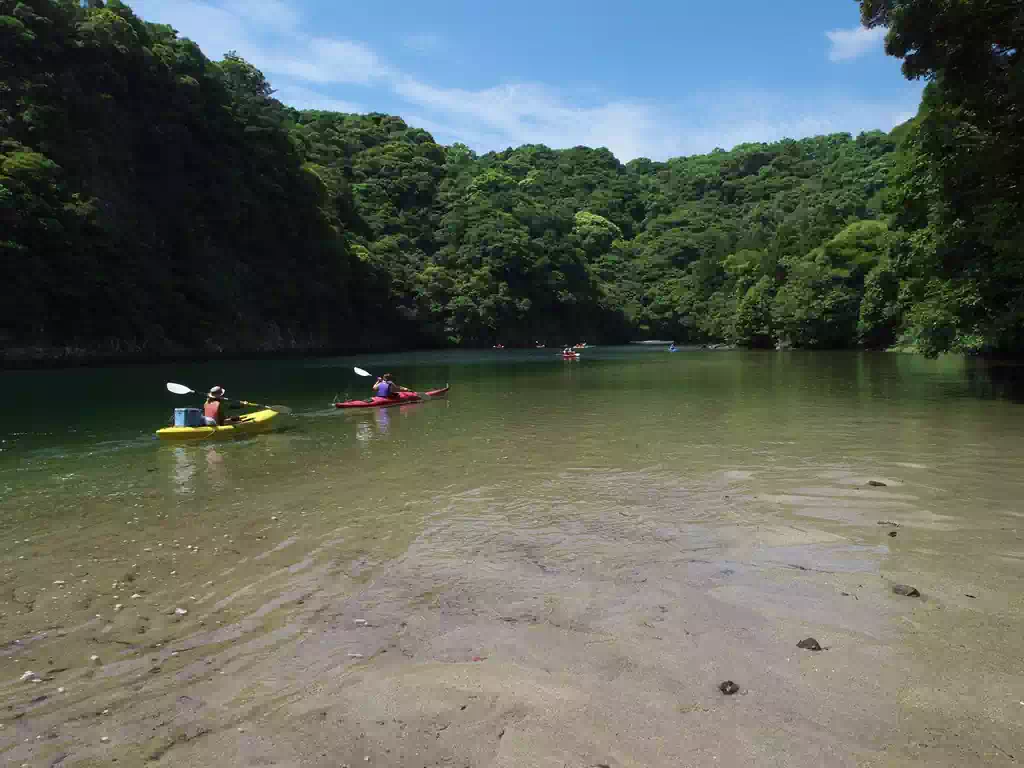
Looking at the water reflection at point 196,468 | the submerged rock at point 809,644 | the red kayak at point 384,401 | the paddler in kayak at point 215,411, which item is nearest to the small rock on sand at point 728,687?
the submerged rock at point 809,644

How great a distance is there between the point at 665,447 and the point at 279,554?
27.3ft

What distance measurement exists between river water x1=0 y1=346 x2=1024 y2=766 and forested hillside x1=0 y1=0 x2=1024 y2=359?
1191cm

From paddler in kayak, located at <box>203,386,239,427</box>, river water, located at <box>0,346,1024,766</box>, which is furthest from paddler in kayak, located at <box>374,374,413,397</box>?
river water, located at <box>0,346,1024,766</box>

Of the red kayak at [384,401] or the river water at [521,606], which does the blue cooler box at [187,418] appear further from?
the red kayak at [384,401]

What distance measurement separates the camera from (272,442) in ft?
50.6

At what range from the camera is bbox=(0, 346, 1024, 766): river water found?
3707 mm

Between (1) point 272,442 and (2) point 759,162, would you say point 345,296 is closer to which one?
(1) point 272,442

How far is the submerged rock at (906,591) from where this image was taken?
544 cm

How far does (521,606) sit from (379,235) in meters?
95.9

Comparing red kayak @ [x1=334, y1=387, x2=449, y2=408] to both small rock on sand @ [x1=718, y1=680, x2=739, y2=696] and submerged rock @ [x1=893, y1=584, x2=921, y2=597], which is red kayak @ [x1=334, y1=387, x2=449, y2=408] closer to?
submerged rock @ [x1=893, y1=584, x2=921, y2=597]

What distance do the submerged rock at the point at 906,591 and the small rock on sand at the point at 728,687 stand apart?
87.4 inches

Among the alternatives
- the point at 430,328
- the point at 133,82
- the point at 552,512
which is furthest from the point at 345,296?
the point at 552,512

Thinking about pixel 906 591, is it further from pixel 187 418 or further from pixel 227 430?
pixel 187 418

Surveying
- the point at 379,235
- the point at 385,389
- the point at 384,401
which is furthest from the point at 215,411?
the point at 379,235
